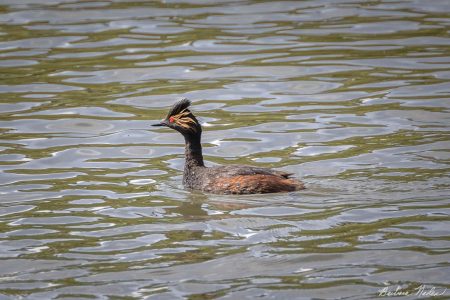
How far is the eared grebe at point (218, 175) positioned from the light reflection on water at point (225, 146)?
0.17 metres

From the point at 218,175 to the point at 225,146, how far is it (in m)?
2.34

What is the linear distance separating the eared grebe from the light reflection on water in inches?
6.8

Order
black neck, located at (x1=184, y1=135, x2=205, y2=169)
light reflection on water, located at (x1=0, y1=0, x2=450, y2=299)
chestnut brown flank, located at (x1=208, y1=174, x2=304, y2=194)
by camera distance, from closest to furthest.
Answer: light reflection on water, located at (x1=0, y1=0, x2=450, y2=299) < chestnut brown flank, located at (x1=208, y1=174, x2=304, y2=194) < black neck, located at (x1=184, y1=135, x2=205, y2=169)

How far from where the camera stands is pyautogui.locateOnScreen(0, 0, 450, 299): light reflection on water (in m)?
8.95

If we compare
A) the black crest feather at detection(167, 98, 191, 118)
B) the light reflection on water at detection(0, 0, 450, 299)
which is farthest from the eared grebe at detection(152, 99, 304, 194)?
the light reflection on water at detection(0, 0, 450, 299)

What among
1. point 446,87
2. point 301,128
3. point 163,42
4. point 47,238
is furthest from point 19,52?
point 47,238

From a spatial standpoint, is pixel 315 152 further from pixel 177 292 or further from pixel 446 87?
pixel 177 292

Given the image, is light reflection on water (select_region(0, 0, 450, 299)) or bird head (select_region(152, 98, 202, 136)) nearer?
light reflection on water (select_region(0, 0, 450, 299))

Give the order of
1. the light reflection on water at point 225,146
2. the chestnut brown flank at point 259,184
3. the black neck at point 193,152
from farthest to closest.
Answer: the black neck at point 193,152, the chestnut brown flank at point 259,184, the light reflection on water at point 225,146

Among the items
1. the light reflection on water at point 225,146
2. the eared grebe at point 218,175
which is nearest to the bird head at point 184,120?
the eared grebe at point 218,175

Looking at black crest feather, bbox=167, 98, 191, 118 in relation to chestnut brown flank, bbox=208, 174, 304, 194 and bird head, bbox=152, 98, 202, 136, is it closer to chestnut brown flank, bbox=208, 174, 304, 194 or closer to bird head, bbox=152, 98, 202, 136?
bird head, bbox=152, 98, 202, 136

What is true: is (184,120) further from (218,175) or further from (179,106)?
(218,175)

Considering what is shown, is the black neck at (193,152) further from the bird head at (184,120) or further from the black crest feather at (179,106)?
the black crest feather at (179,106)

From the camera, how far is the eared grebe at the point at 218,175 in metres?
11.5
